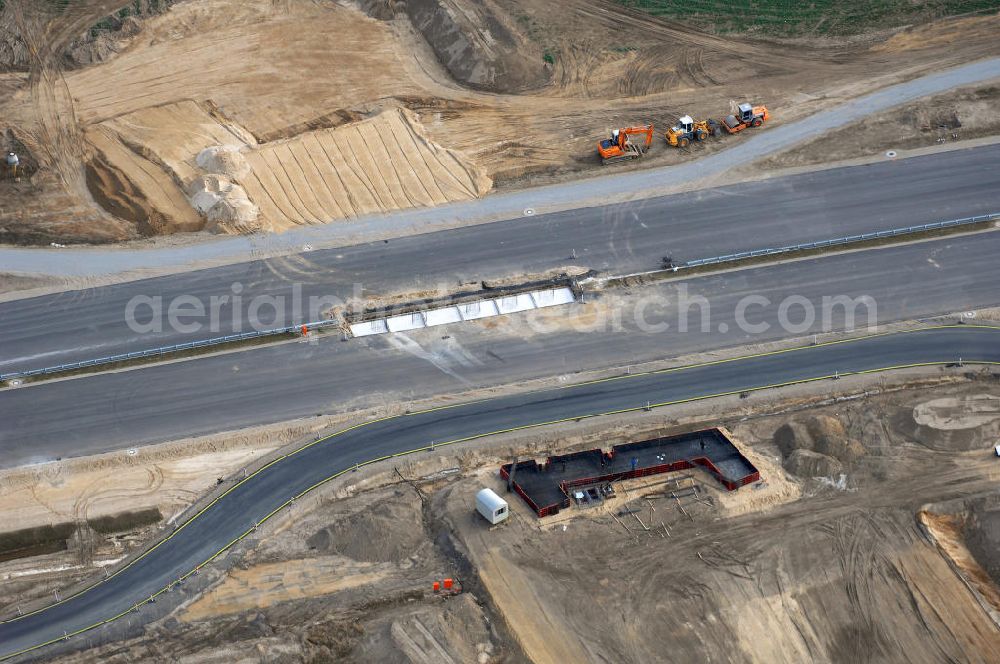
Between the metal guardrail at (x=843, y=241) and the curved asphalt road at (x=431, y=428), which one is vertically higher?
the metal guardrail at (x=843, y=241)

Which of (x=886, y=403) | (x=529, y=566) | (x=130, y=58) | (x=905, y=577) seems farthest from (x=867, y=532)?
(x=130, y=58)

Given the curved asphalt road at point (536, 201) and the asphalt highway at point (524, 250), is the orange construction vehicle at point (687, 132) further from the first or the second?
the asphalt highway at point (524, 250)

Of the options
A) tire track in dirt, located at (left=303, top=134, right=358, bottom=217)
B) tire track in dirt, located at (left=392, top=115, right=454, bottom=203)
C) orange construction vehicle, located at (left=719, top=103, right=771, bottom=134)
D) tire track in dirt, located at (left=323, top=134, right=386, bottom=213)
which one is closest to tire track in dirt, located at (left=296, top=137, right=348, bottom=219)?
→ tire track in dirt, located at (left=303, top=134, right=358, bottom=217)

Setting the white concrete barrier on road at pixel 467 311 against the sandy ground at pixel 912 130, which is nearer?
the white concrete barrier on road at pixel 467 311

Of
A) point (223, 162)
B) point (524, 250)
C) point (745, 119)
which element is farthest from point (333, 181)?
point (745, 119)

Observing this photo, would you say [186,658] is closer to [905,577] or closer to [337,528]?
[337,528]

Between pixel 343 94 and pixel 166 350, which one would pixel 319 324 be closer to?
pixel 166 350

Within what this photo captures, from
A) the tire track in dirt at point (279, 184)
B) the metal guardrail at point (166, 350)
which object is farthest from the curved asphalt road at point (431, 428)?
the tire track in dirt at point (279, 184)
